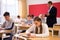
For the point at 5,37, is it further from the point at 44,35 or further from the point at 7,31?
the point at 44,35

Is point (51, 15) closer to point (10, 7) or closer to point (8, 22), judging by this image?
point (8, 22)

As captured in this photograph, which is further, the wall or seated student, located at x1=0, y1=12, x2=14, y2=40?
the wall

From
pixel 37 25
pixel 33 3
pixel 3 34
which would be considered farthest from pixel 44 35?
pixel 33 3

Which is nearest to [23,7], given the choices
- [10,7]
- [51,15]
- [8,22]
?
[10,7]

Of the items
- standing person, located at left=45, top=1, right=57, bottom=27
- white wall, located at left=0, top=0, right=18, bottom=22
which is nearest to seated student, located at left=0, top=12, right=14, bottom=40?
standing person, located at left=45, top=1, right=57, bottom=27

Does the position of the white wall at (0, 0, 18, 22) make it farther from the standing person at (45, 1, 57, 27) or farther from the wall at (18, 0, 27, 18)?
the standing person at (45, 1, 57, 27)

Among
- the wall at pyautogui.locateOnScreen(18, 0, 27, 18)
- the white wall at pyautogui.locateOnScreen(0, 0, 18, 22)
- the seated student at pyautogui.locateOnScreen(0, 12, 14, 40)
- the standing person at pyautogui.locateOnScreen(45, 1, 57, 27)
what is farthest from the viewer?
the white wall at pyautogui.locateOnScreen(0, 0, 18, 22)

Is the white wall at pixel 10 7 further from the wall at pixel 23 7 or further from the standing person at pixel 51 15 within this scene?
the standing person at pixel 51 15

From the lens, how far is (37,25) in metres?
3.82

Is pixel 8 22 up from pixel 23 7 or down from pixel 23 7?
down

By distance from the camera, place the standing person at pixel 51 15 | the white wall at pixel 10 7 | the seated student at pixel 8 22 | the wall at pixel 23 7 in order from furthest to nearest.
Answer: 1. the white wall at pixel 10 7
2. the wall at pixel 23 7
3. the standing person at pixel 51 15
4. the seated student at pixel 8 22

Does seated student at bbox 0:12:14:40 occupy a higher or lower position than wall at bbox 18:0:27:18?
lower

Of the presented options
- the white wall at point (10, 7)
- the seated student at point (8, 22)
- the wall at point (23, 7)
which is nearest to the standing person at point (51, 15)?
Result: the seated student at point (8, 22)

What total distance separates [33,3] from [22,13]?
105 centimetres
